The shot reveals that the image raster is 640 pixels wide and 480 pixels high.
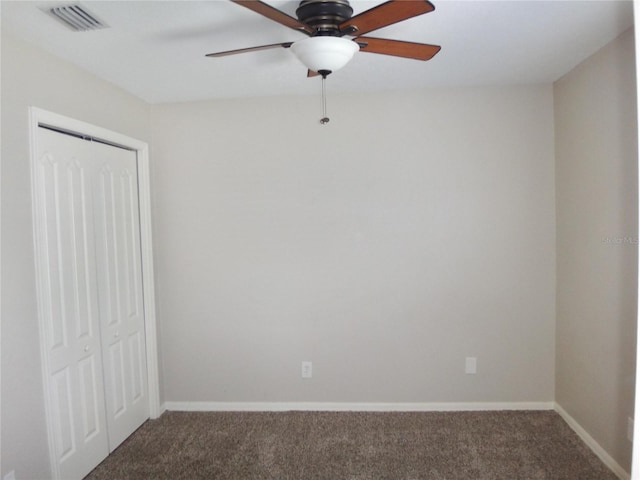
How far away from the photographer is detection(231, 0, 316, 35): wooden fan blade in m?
1.31

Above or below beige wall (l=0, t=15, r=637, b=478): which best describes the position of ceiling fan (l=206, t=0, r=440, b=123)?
above

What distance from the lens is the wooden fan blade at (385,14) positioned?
4.34 feet

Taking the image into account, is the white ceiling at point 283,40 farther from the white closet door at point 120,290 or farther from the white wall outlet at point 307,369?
the white wall outlet at point 307,369

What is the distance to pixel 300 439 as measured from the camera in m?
2.71

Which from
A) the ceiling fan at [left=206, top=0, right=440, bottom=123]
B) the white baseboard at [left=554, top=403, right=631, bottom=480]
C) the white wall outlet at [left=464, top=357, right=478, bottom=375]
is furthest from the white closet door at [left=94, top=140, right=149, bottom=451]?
the white baseboard at [left=554, top=403, right=631, bottom=480]

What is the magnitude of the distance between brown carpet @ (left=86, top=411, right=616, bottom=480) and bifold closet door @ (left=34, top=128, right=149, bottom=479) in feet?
0.92

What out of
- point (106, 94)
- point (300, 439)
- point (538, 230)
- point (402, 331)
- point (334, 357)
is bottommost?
point (300, 439)

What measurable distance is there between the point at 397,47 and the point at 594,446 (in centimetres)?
259

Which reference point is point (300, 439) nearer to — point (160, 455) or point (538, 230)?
point (160, 455)

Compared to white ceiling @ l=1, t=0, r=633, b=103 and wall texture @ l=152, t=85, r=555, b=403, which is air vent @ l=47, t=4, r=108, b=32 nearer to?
white ceiling @ l=1, t=0, r=633, b=103

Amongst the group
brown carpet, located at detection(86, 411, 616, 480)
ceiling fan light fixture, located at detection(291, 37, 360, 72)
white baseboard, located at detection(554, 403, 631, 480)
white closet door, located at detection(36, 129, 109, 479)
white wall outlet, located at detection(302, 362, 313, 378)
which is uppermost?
ceiling fan light fixture, located at detection(291, 37, 360, 72)

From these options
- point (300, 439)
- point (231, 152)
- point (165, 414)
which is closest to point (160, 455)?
point (165, 414)

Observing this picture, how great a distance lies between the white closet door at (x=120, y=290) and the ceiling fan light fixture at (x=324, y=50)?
1.64m

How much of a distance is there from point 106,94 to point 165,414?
2.36 meters
